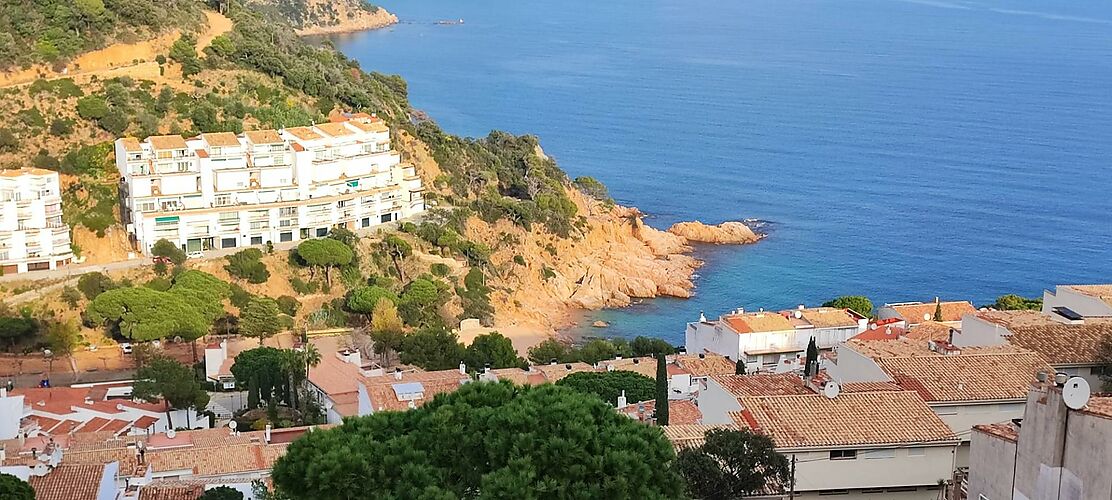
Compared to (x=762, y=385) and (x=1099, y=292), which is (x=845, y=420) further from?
(x=1099, y=292)

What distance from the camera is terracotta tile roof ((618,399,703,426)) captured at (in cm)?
2366

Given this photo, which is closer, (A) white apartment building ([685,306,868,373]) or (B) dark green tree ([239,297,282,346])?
(A) white apartment building ([685,306,868,373])

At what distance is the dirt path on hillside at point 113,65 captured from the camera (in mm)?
53856

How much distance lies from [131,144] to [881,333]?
30095 millimetres

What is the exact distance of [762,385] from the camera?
22469 mm

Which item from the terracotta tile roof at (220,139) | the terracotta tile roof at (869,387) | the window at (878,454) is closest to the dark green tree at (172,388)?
the terracotta tile roof at (869,387)

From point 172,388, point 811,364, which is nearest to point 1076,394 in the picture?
point 811,364

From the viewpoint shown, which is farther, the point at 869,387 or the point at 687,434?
the point at 869,387

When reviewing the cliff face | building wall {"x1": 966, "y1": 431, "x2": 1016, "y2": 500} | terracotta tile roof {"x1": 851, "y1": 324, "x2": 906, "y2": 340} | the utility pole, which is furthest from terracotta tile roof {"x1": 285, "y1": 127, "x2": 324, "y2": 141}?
building wall {"x1": 966, "y1": 431, "x2": 1016, "y2": 500}

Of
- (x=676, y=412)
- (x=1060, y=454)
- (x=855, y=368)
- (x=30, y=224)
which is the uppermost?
(x=1060, y=454)

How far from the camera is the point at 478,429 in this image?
14.8 metres

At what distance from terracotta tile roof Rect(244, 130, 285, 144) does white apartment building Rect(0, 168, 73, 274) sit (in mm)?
7889

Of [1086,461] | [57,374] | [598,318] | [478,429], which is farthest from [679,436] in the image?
[598,318]

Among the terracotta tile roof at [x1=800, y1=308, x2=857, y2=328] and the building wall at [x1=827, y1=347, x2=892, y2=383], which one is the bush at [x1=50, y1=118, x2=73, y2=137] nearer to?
the terracotta tile roof at [x1=800, y1=308, x2=857, y2=328]
